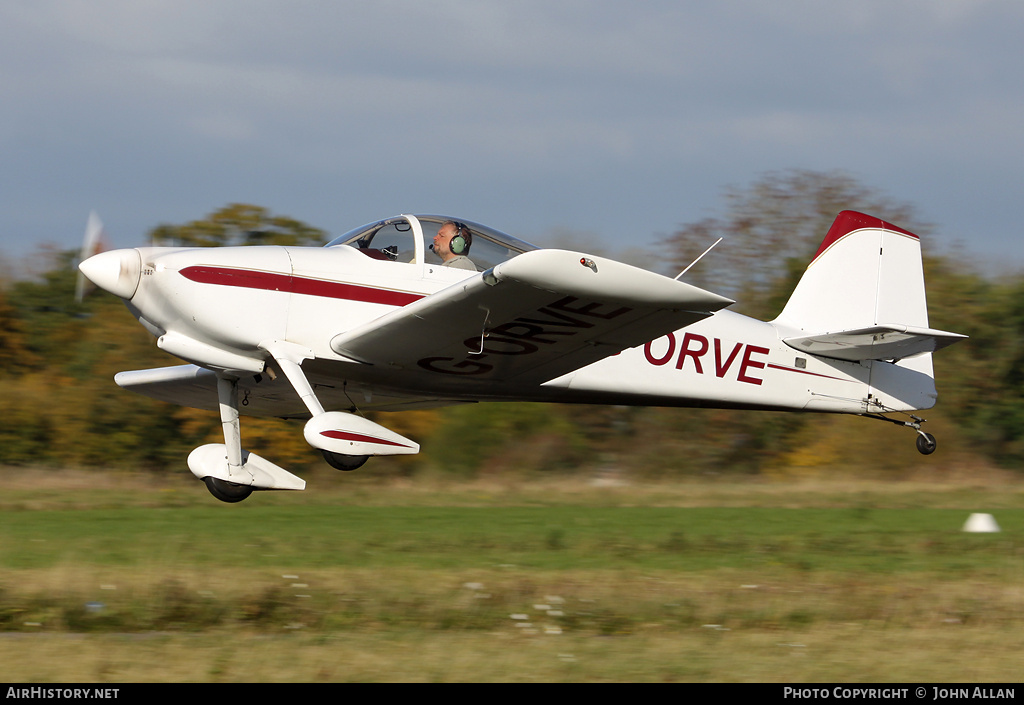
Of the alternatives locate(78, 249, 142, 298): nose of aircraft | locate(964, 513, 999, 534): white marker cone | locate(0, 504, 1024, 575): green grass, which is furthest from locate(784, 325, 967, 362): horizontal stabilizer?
locate(78, 249, 142, 298): nose of aircraft

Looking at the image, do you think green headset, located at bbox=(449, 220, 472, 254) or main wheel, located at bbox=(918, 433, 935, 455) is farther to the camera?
main wheel, located at bbox=(918, 433, 935, 455)

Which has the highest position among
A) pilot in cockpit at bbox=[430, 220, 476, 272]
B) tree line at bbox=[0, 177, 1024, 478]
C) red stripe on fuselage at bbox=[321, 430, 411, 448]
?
pilot in cockpit at bbox=[430, 220, 476, 272]

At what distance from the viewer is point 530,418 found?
1984 cm

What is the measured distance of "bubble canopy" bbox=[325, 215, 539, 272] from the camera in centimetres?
785

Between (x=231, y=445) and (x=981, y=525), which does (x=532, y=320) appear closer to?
(x=231, y=445)

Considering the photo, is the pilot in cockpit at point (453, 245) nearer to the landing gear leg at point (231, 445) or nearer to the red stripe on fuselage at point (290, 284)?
the red stripe on fuselage at point (290, 284)

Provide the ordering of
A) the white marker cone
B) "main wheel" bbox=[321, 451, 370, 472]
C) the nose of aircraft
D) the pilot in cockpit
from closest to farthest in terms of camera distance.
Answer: the nose of aircraft
the pilot in cockpit
"main wheel" bbox=[321, 451, 370, 472]
the white marker cone

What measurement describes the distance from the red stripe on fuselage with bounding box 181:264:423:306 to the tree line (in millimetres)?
11011

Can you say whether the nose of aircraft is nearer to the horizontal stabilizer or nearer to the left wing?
the left wing

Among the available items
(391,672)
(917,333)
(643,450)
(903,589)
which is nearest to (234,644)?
(391,672)

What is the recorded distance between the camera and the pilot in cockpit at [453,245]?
7.85 m

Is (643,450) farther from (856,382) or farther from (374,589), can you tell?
(374,589)

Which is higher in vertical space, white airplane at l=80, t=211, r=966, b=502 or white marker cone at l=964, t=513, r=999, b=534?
white airplane at l=80, t=211, r=966, b=502

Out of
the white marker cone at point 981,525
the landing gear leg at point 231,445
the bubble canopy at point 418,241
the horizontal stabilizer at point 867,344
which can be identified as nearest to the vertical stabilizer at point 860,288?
the horizontal stabilizer at point 867,344
